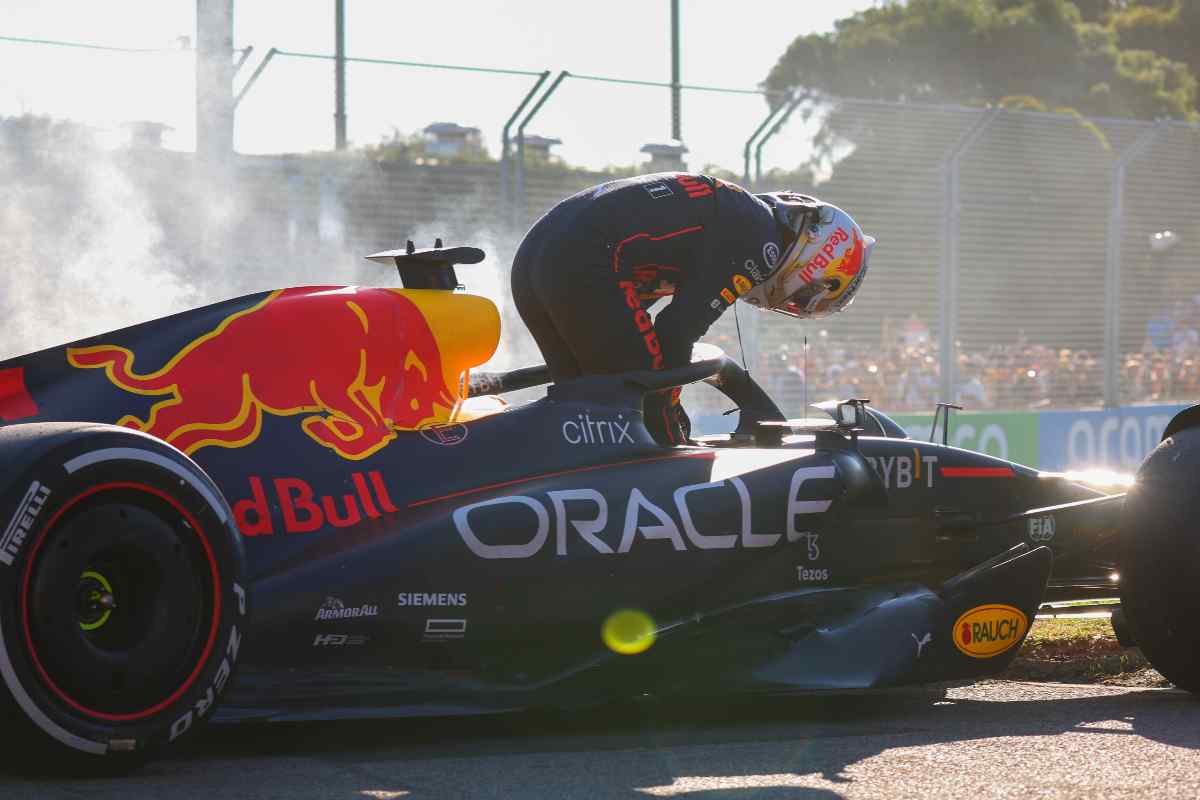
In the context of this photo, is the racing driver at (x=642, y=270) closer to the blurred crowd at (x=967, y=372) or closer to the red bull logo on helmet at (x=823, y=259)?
the red bull logo on helmet at (x=823, y=259)

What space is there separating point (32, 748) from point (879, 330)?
11.2m

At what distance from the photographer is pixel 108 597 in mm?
3490

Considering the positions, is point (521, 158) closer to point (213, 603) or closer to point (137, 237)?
point (137, 237)

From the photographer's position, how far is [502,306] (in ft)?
39.1

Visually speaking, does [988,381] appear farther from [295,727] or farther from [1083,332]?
[295,727]

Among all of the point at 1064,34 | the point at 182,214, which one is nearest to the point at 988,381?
the point at 182,214

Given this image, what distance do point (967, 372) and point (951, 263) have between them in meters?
0.98

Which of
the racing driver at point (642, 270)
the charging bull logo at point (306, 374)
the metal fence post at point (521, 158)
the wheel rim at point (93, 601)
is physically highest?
the metal fence post at point (521, 158)

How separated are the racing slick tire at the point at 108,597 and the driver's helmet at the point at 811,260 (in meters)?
2.58

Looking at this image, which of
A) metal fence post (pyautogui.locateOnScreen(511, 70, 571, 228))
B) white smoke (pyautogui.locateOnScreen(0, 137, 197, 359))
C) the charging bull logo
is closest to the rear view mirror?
the charging bull logo

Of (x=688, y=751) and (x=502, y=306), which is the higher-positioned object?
(x=502, y=306)

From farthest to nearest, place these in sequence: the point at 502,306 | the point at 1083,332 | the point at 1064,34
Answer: the point at 1064,34
the point at 1083,332
the point at 502,306

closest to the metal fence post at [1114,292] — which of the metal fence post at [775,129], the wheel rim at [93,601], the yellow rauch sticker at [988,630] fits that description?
the metal fence post at [775,129]

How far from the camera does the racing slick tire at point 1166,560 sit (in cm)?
497
